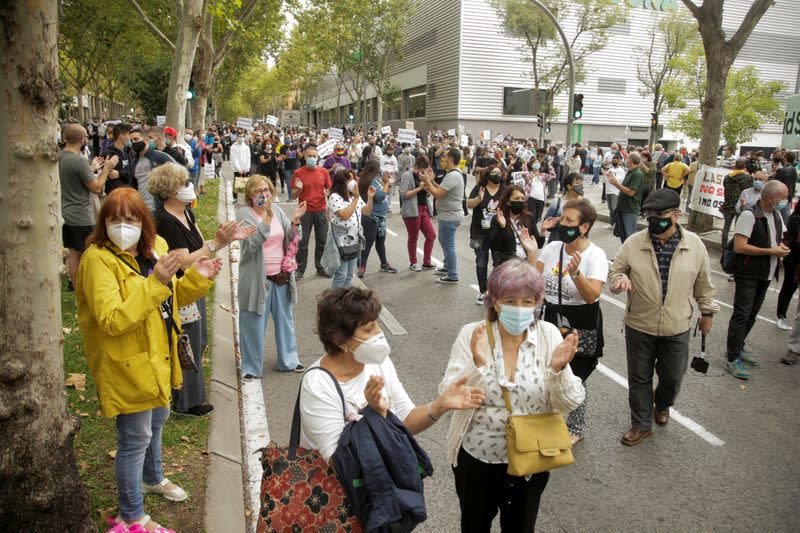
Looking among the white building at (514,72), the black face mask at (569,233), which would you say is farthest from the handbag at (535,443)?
the white building at (514,72)

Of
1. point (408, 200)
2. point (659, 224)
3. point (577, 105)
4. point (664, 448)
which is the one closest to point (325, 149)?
point (408, 200)

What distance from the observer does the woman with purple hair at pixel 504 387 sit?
8.80 feet

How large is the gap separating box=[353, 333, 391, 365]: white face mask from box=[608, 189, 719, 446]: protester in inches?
97.5

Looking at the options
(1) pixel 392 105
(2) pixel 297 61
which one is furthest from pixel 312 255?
(2) pixel 297 61

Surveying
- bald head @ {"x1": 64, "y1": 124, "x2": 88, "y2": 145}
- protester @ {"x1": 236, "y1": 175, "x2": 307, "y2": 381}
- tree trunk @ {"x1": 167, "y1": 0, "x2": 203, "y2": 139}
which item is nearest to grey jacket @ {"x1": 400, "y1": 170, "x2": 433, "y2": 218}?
protester @ {"x1": 236, "y1": 175, "x2": 307, "y2": 381}

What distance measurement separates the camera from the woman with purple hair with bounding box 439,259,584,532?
2.68 m

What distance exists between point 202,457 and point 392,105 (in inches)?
2021

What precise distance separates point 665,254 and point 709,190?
9.91 m

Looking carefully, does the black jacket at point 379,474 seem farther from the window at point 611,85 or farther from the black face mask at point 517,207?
the window at point 611,85

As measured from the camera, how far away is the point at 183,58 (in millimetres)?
13047

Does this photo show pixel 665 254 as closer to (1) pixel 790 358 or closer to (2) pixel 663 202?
(2) pixel 663 202

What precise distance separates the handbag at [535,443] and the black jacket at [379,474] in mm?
602

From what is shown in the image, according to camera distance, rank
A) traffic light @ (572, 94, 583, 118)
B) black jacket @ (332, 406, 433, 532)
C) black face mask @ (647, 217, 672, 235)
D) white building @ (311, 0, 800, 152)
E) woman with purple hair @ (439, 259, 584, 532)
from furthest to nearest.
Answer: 1. white building @ (311, 0, 800, 152)
2. traffic light @ (572, 94, 583, 118)
3. black face mask @ (647, 217, 672, 235)
4. woman with purple hair @ (439, 259, 584, 532)
5. black jacket @ (332, 406, 433, 532)

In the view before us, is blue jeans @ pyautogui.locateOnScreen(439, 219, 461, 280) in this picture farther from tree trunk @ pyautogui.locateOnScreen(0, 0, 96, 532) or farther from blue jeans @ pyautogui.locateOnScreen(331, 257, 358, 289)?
tree trunk @ pyautogui.locateOnScreen(0, 0, 96, 532)
